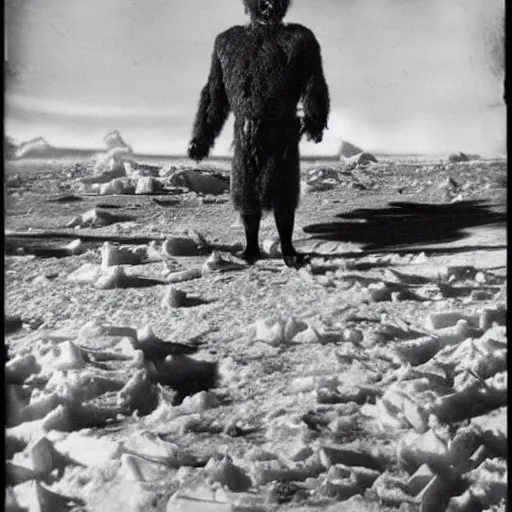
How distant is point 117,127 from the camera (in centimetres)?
107

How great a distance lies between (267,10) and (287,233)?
32 cm

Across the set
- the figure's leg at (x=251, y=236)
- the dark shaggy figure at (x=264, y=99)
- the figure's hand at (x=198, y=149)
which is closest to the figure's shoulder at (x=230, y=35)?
the dark shaggy figure at (x=264, y=99)

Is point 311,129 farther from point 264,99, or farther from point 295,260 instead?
point 295,260

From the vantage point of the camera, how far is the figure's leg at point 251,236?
3.56 ft

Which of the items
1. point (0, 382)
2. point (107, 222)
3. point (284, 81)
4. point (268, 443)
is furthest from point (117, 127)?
point (268, 443)

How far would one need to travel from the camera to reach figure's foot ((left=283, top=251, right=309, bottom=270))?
108 centimetres

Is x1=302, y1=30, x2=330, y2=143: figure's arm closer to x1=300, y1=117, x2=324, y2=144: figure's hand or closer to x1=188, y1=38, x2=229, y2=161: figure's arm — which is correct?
x1=300, y1=117, x2=324, y2=144: figure's hand

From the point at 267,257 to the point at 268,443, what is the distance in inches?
10.7

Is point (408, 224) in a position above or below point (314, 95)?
below

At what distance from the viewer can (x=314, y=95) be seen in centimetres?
106

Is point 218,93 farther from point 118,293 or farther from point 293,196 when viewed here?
point 118,293

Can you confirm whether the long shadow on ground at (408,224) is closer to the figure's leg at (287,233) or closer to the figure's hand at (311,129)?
the figure's leg at (287,233)

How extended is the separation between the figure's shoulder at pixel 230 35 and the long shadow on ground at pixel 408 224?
0.29 meters

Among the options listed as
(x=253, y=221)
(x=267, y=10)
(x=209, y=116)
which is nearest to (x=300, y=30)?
(x=267, y=10)
